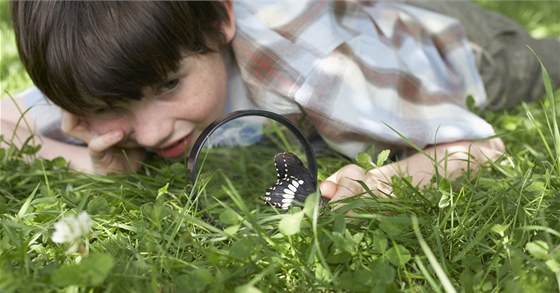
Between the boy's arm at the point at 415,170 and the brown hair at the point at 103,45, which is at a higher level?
the brown hair at the point at 103,45

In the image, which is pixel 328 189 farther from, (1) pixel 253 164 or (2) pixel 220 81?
(2) pixel 220 81

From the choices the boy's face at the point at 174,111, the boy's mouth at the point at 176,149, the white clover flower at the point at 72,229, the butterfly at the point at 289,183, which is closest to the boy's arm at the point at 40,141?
the boy's face at the point at 174,111

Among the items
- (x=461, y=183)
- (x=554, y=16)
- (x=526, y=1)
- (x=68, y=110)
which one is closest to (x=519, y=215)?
(x=461, y=183)

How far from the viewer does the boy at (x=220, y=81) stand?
2164 millimetres

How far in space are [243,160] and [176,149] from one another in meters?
0.27

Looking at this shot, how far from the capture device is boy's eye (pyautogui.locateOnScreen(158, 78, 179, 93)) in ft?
7.47

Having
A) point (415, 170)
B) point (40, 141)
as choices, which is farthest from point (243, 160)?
point (40, 141)

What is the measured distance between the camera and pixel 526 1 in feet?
14.9

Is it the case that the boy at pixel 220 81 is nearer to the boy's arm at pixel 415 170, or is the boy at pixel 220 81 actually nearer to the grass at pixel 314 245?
the boy's arm at pixel 415 170

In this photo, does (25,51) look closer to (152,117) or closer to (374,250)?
(152,117)

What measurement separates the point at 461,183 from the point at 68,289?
3.32 feet

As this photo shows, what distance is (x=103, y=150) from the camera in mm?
2400

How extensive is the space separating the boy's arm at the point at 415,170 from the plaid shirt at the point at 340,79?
44 mm

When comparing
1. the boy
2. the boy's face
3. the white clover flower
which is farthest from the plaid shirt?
the white clover flower
